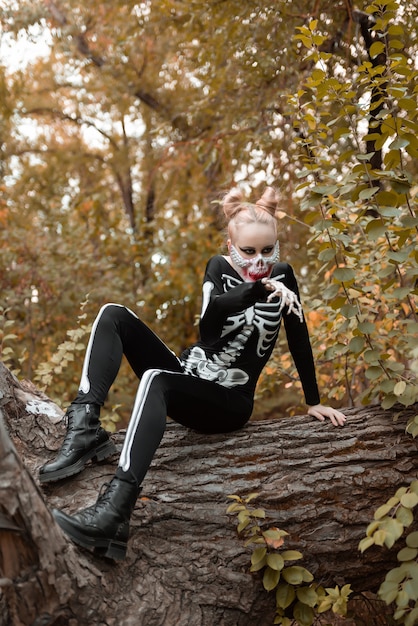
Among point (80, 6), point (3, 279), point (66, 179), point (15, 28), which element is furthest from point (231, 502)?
point (66, 179)

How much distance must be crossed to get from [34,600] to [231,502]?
2.77 feet

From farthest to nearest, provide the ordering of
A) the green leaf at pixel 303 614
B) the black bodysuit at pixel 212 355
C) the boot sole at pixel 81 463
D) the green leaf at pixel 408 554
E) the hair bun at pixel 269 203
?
the hair bun at pixel 269 203 → the black bodysuit at pixel 212 355 → the boot sole at pixel 81 463 → the green leaf at pixel 303 614 → the green leaf at pixel 408 554

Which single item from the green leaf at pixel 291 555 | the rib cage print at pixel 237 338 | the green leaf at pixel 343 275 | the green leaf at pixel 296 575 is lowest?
the green leaf at pixel 296 575

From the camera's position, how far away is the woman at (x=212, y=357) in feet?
8.09

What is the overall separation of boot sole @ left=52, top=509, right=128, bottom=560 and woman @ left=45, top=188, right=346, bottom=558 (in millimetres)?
159

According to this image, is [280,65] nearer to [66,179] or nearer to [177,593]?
[177,593]

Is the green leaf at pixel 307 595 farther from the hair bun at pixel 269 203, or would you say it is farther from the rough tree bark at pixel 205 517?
the hair bun at pixel 269 203

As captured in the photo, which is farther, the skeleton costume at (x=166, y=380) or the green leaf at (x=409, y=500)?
the skeleton costume at (x=166, y=380)

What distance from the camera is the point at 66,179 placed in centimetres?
1210

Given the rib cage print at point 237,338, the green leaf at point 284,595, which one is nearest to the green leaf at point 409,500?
the green leaf at point 284,595

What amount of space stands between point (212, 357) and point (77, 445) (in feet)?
2.28

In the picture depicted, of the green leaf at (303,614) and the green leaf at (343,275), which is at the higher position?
the green leaf at (343,275)

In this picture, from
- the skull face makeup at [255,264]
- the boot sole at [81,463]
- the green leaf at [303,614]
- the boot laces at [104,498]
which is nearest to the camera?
the boot laces at [104,498]

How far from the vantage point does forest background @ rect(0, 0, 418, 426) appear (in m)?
2.62
